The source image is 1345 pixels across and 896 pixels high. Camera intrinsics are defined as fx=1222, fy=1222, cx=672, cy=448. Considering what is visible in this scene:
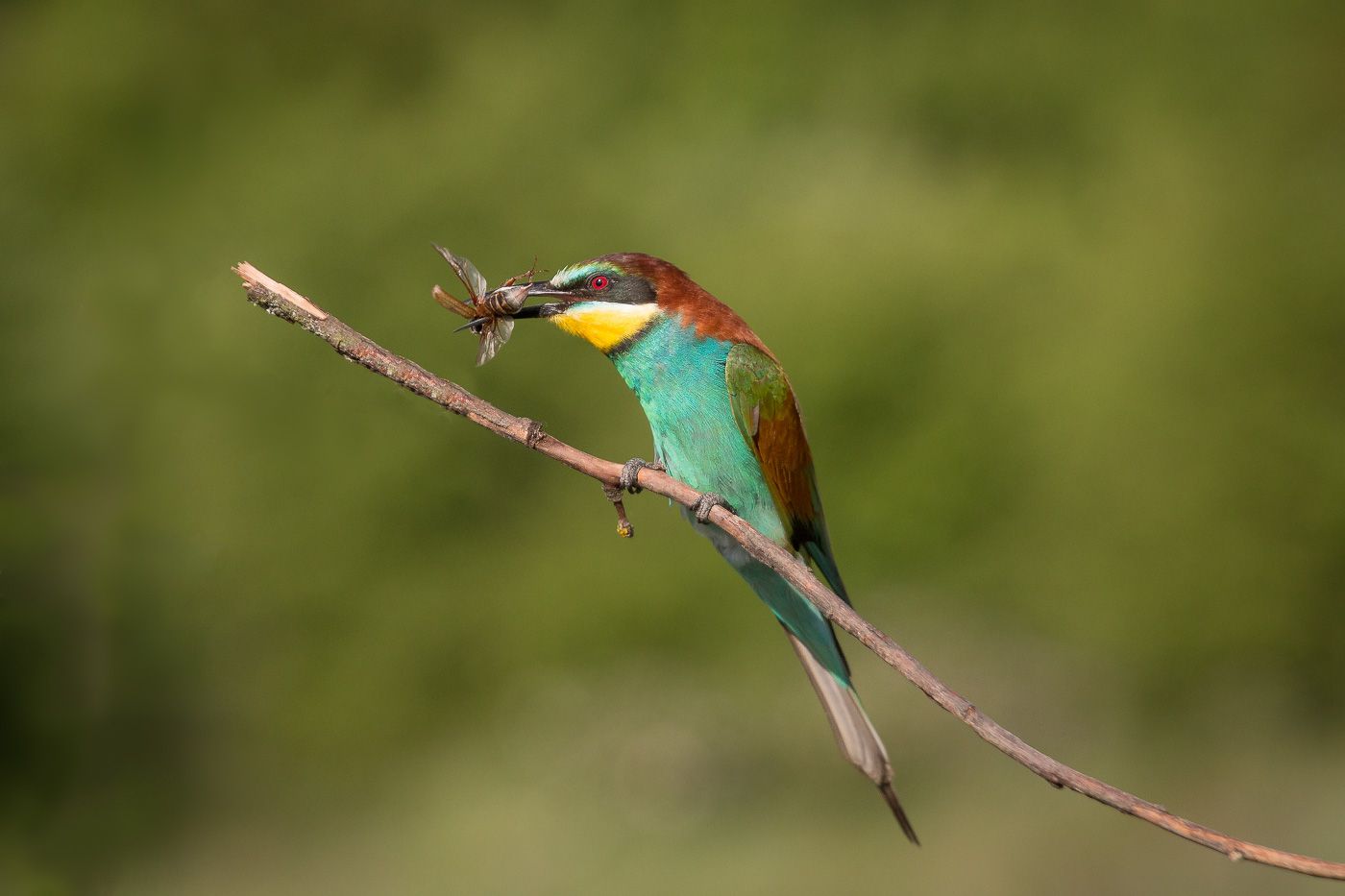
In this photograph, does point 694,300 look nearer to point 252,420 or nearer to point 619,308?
point 619,308

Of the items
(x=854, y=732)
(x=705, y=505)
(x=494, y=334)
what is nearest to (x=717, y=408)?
(x=705, y=505)

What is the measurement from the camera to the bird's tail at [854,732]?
4.89 feet

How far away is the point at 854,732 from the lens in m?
1.52

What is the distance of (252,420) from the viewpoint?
3.97 meters

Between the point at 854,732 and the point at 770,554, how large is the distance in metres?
0.38

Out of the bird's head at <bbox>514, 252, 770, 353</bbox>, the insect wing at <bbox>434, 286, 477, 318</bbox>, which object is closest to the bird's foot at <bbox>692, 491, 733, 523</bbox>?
the bird's head at <bbox>514, 252, 770, 353</bbox>

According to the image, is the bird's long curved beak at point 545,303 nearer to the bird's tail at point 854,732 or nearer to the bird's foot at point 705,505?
the bird's foot at point 705,505

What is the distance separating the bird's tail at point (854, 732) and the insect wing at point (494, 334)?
595 mm

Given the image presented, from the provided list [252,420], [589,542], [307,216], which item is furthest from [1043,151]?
[252,420]

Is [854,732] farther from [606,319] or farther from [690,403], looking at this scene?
[606,319]

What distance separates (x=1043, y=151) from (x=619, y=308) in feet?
10.5

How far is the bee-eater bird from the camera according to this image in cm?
149

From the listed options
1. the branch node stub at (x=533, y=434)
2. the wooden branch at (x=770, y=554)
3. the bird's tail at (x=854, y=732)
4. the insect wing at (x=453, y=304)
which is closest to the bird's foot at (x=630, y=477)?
the wooden branch at (x=770, y=554)

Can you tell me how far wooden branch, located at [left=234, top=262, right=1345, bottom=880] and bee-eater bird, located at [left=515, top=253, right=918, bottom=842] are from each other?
0.19m
